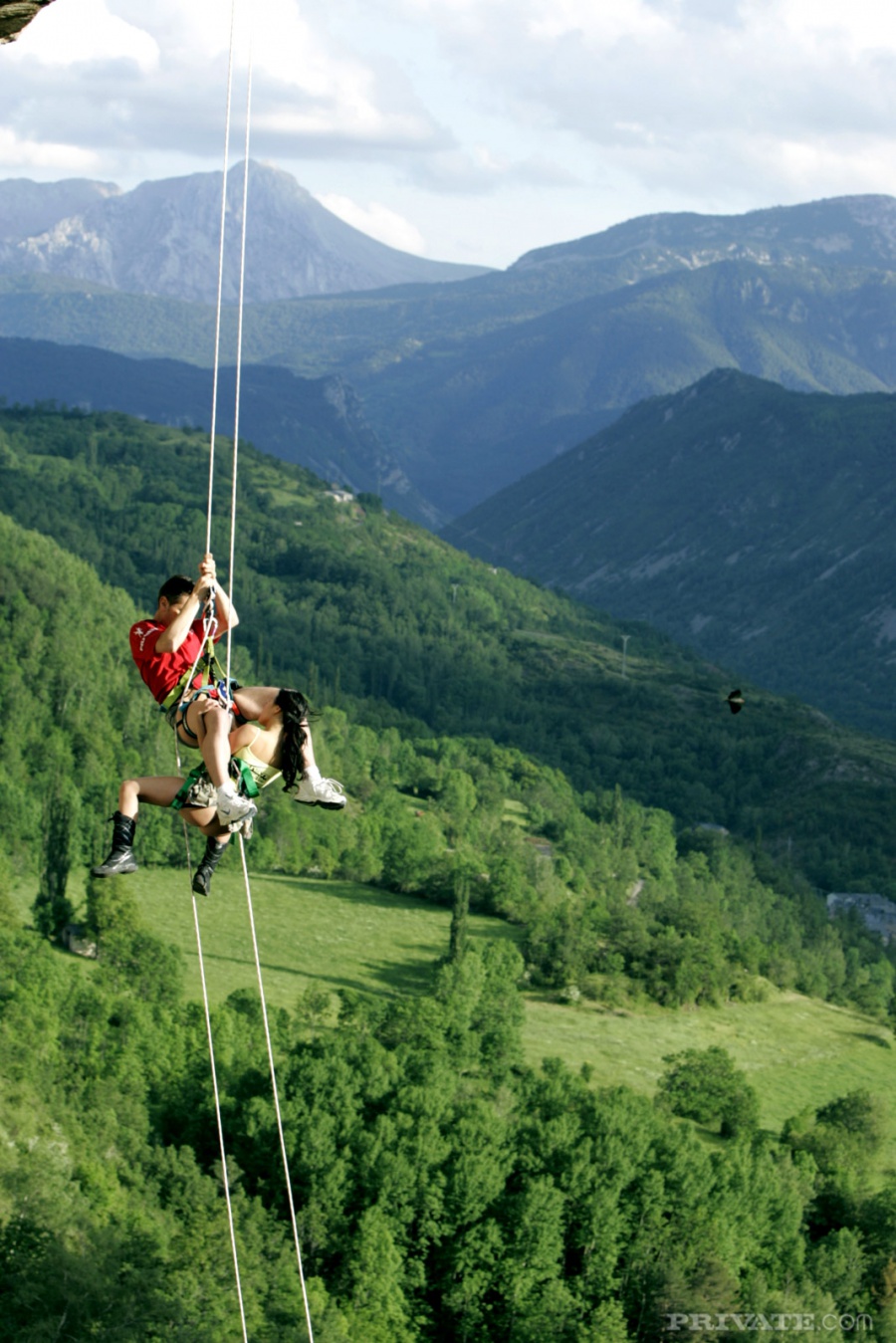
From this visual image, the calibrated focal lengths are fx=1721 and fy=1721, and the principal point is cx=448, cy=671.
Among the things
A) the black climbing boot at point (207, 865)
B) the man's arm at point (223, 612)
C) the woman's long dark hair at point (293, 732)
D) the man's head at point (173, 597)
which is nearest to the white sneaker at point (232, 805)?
the woman's long dark hair at point (293, 732)

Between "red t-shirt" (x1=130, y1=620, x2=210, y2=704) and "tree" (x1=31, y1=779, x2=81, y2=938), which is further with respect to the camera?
"tree" (x1=31, y1=779, x2=81, y2=938)

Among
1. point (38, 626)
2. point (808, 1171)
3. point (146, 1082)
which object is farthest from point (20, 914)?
point (38, 626)

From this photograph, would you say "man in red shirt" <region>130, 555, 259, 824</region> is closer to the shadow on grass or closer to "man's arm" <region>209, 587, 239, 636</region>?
"man's arm" <region>209, 587, 239, 636</region>

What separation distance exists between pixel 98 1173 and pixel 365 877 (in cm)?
6766

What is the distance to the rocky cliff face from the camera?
13.2 meters

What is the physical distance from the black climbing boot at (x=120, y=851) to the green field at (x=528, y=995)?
7546 cm

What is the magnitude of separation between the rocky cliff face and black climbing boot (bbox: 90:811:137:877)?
27.7 feet

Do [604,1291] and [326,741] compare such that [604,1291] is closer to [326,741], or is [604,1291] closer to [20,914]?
[20,914]

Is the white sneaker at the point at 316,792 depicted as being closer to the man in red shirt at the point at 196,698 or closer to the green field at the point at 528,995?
the man in red shirt at the point at 196,698

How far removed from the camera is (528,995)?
10700cm

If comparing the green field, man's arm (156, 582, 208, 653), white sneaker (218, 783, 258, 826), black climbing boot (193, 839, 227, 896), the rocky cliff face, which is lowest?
the green field

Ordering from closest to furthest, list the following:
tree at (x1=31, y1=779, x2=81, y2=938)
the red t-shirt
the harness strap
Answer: the harness strap, the red t-shirt, tree at (x1=31, y1=779, x2=81, y2=938)

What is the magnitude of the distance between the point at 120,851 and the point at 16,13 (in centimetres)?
909

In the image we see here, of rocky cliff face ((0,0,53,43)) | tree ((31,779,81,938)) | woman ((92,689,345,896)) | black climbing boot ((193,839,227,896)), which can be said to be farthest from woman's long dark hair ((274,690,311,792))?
tree ((31,779,81,938))
